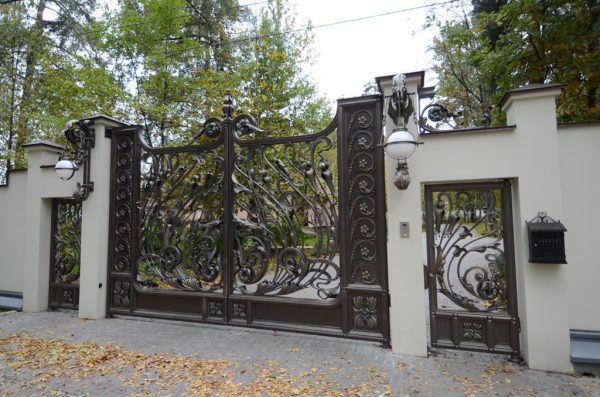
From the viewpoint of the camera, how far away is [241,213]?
517 cm

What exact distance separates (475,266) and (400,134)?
1.68 meters

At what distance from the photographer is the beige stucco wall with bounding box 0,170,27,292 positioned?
5633 mm

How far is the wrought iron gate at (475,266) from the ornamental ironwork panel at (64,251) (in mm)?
5538

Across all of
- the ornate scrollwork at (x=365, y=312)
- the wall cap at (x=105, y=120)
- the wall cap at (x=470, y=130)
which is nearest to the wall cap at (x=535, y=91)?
the wall cap at (x=470, y=130)

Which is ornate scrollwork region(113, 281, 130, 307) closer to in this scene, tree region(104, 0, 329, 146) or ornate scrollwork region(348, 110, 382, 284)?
ornate scrollwork region(348, 110, 382, 284)

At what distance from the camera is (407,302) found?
3539 mm

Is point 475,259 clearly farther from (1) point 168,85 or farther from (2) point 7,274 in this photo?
(1) point 168,85

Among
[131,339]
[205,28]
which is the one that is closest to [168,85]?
[205,28]

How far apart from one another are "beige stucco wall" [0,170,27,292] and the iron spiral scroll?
2.51 m

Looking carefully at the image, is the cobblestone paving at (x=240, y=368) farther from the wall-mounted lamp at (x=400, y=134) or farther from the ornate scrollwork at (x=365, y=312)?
the wall-mounted lamp at (x=400, y=134)

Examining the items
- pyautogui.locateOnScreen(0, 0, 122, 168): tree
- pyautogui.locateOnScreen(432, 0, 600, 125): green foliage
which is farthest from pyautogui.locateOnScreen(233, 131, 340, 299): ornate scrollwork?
pyautogui.locateOnScreen(0, 0, 122, 168): tree

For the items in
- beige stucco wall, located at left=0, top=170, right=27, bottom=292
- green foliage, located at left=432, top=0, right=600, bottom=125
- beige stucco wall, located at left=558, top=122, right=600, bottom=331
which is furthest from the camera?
beige stucco wall, located at left=0, top=170, right=27, bottom=292

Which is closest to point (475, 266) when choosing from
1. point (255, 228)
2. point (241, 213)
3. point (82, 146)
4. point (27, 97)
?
point (255, 228)

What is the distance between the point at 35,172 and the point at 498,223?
22.8 feet
